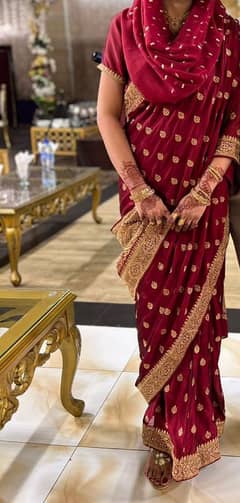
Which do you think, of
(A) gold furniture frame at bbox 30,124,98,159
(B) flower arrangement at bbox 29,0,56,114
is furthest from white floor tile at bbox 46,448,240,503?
(B) flower arrangement at bbox 29,0,56,114

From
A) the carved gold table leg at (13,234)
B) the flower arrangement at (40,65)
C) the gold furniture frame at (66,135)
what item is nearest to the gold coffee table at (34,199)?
the carved gold table leg at (13,234)

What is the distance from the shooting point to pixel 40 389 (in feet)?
7.92

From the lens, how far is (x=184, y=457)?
179 centimetres

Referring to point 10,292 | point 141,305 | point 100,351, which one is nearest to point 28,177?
point 100,351

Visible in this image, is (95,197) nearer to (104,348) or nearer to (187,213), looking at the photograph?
(104,348)

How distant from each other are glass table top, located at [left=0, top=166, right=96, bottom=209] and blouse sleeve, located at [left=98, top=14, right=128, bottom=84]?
2004 mm

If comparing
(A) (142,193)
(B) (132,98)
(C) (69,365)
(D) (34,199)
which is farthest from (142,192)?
(D) (34,199)

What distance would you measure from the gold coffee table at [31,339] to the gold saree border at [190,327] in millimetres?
353

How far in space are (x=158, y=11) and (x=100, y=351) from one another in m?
1.52

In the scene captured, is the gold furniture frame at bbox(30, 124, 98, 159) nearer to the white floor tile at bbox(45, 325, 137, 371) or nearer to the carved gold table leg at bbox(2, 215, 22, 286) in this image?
the carved gold table leg at bbox(2, 215, 22, 286)

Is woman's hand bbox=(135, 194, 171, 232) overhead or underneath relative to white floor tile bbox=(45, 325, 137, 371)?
overhead

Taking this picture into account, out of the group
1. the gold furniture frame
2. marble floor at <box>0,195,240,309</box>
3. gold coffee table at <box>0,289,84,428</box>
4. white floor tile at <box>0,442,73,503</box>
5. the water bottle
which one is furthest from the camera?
the gold furniture frame

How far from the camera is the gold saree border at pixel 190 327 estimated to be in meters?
1.75

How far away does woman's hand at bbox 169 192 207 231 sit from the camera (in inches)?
64.8
